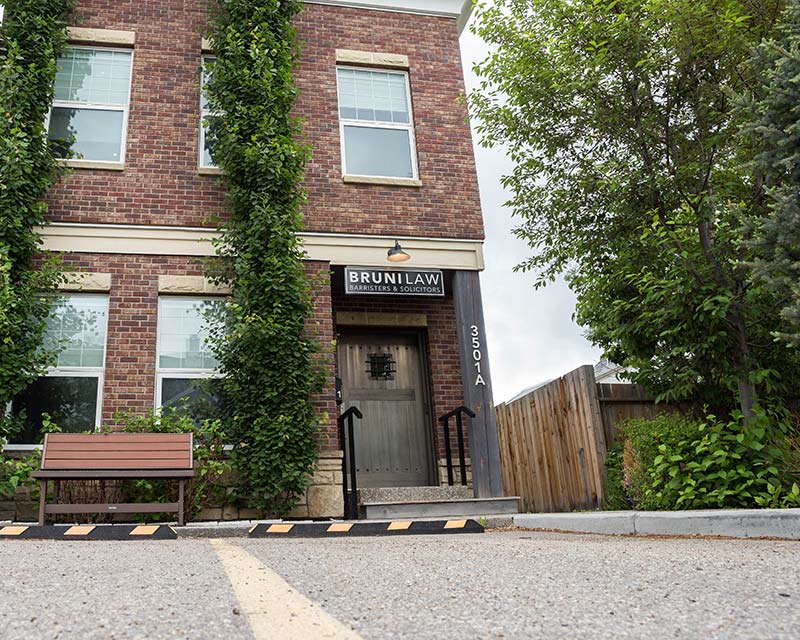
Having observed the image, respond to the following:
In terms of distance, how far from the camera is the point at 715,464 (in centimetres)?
684

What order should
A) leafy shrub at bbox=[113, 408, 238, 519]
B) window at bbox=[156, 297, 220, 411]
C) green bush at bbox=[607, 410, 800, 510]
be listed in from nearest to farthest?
green bush at bbox=[607, 410, 800, 510] → leafy shrub at bbox=[113, 408, 238, 519] → window at bbox=[156, 297, 220, 411]

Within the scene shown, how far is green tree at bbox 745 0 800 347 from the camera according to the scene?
5793 millimetres

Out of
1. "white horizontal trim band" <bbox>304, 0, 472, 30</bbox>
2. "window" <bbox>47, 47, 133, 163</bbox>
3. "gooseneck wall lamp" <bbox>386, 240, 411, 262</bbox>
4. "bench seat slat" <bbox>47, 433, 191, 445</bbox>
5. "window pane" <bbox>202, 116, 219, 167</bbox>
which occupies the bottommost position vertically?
"bench seat slat" <bbox>47, 433, 191, 445</bbox>

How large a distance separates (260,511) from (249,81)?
222 inches

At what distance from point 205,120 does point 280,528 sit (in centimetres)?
591

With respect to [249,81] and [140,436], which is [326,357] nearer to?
[140,436]

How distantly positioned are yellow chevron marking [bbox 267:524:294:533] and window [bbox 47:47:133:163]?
5932mm

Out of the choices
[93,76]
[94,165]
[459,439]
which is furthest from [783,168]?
[93,76]

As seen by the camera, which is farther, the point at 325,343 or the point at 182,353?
the point at 325,343

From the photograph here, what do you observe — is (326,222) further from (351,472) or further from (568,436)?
(568,436)

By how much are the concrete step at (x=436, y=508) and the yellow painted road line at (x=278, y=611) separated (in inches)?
Answer: 207

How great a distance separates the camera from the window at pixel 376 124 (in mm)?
11273

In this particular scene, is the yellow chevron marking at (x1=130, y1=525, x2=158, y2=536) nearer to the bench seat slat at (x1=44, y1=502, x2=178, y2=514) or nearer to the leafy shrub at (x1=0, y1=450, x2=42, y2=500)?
the bench seat slat at (x1=44, y1=502, x2=178, y2=514)

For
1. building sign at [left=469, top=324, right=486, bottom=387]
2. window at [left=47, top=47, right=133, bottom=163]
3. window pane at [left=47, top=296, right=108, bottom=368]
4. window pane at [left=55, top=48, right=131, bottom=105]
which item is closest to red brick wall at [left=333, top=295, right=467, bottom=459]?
building sign at [left=469, top=324, right=486, bottom=387]
